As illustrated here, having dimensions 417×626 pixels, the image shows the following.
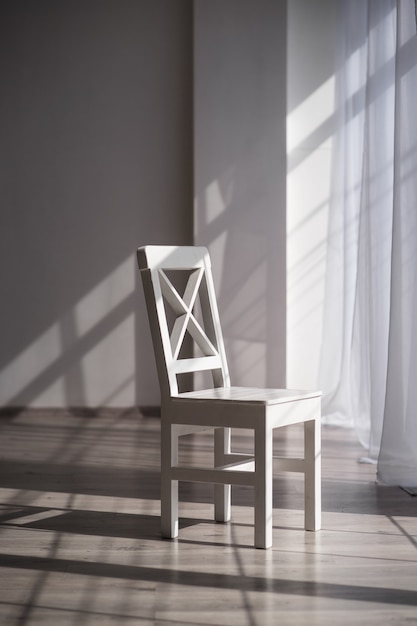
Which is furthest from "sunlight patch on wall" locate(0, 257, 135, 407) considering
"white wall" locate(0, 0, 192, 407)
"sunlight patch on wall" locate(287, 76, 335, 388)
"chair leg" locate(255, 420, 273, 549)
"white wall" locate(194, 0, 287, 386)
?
"chair leg" locate(255, 420, 273, 549)

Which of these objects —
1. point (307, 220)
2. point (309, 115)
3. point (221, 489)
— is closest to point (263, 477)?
point (221, 489)

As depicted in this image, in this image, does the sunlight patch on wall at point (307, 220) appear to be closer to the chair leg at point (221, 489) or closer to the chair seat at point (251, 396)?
the chair leg at point (221, 489)

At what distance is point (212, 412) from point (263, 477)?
0.22m

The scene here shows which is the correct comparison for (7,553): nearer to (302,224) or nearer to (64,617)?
(64,617)

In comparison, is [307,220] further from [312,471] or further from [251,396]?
[251,396]

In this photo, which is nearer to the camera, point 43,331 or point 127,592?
point 127,592

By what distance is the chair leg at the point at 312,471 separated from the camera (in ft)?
8.54

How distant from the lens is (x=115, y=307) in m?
5.53

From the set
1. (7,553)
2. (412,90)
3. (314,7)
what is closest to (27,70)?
(314,7)

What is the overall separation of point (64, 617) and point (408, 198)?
2.09 metres

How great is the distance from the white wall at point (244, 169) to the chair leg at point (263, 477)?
2.94 m

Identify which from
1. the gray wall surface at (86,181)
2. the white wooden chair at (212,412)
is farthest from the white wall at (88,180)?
the white wooden chair at (212,412)

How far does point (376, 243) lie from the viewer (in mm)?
3844

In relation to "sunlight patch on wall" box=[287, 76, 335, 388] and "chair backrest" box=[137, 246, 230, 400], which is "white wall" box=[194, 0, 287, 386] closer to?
"sunlight patch on wall" box=[287, 76, 335, 388]
